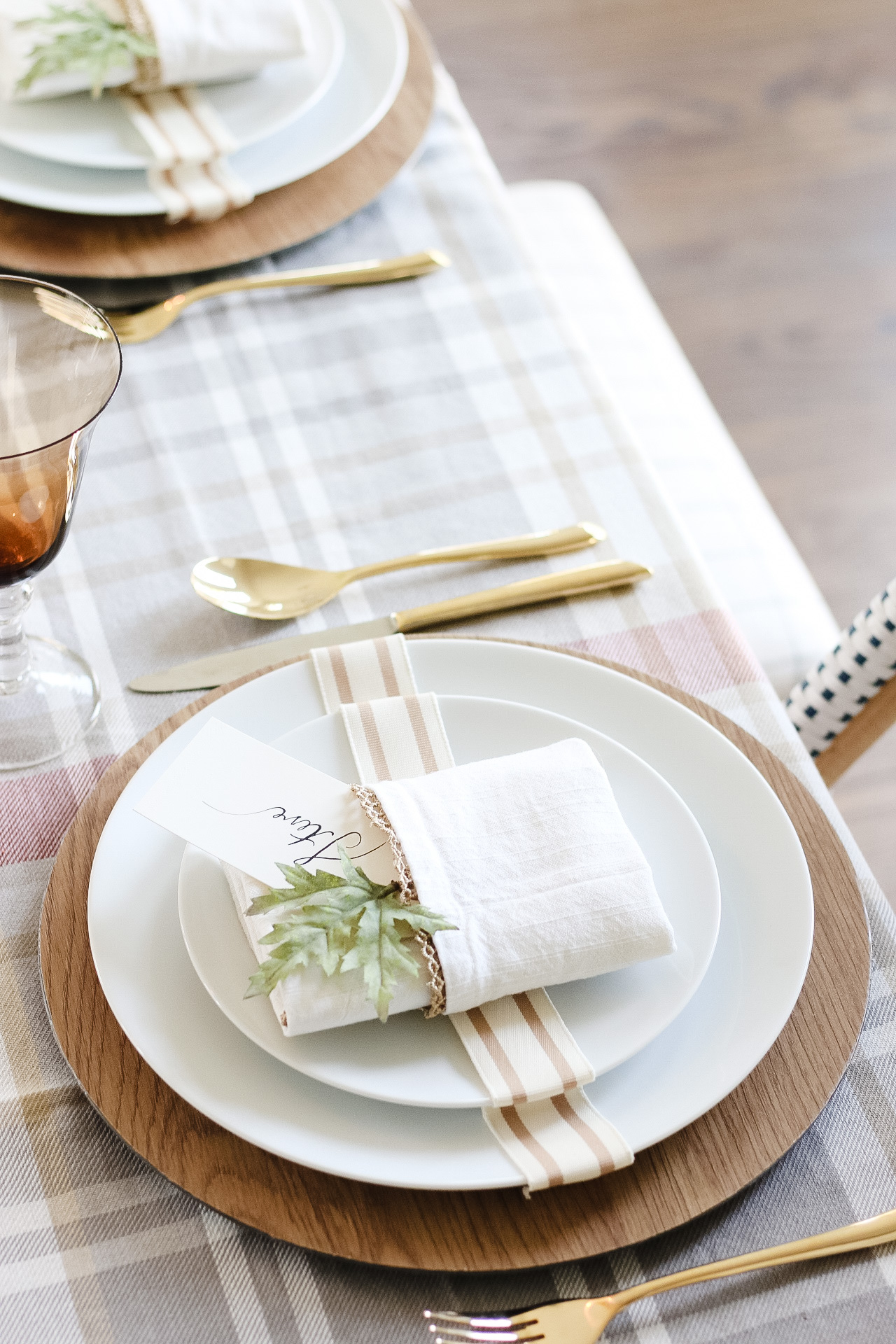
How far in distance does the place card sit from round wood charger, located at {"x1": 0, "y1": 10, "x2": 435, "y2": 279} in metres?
0.45

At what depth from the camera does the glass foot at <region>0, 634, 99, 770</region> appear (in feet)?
2.11

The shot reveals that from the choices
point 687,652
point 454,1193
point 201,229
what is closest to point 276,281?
point 201,229

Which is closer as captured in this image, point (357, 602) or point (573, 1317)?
point (573, 1317)

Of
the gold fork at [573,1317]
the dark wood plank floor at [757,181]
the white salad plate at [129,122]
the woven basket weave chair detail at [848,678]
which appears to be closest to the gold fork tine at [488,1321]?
the gold fork at [573,1317]

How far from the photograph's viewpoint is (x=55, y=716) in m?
0.66

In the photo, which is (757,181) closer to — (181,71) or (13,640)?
(181,71)

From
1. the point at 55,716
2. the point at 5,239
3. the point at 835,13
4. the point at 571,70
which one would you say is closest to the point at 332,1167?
the point at 55,716

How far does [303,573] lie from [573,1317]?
0.43m

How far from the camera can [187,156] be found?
33.9 inches

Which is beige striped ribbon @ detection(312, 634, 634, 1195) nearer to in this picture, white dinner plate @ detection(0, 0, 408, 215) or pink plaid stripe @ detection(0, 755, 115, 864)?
pink plaid stripe @ detection(0, 755, 115, 864)

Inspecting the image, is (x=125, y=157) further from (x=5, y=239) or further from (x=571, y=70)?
(x=571, y=70)

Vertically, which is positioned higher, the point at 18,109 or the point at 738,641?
the point at 18,109

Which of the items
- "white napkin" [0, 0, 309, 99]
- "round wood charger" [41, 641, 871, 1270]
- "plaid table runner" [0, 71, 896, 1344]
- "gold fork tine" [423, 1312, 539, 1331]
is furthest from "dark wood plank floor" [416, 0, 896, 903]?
"gold fork tine" [423, 1312, 539, 1331]

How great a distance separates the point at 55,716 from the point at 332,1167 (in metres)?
0.32
